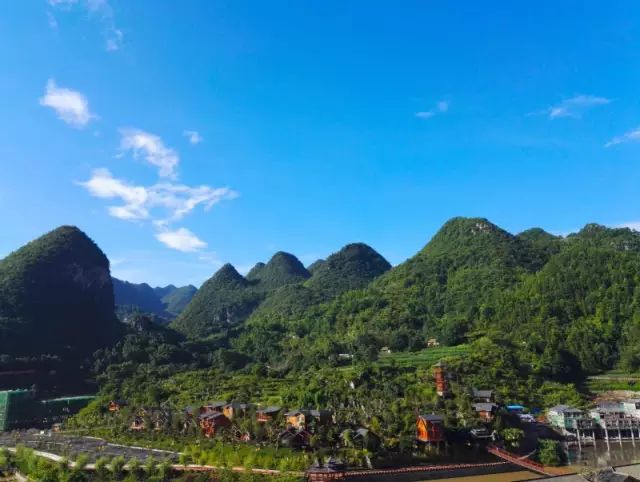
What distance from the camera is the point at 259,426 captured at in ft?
91.9

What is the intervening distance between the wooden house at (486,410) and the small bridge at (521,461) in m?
2.62

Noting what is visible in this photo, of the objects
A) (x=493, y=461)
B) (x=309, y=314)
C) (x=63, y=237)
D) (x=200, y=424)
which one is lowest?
(x=493, y=461)

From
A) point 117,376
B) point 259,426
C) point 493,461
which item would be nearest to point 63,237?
point 117,376

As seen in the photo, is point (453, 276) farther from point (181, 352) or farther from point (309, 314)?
point (181, 352)

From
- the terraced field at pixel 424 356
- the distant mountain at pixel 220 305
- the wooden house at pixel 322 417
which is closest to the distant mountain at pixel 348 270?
the distant mountain at pixel 220 305

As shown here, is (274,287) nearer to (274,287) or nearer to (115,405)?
(274,287)

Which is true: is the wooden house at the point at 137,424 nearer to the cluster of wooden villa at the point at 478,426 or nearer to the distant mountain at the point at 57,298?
the cluster of wooden villa at the point at 478,426

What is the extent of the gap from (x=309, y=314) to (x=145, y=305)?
121105 mm

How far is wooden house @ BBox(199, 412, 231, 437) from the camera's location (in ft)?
101

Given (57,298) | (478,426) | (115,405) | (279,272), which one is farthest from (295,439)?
(279,272)

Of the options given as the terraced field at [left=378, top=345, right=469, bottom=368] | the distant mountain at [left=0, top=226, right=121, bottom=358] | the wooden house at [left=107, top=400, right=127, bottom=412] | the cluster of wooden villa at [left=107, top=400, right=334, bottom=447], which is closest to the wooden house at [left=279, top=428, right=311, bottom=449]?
the cluster of wooden villa at [left=107, top=400, right=334, bottom=447]

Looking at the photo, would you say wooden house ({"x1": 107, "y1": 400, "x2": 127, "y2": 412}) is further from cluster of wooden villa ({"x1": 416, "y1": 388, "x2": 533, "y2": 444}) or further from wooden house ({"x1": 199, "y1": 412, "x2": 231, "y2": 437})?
cluster of wooden villa ({"x1": 416, "y1": 388, "x2": 533, "y2": 444})

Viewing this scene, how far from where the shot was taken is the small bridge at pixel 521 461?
2663 cm

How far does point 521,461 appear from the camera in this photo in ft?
89.5
